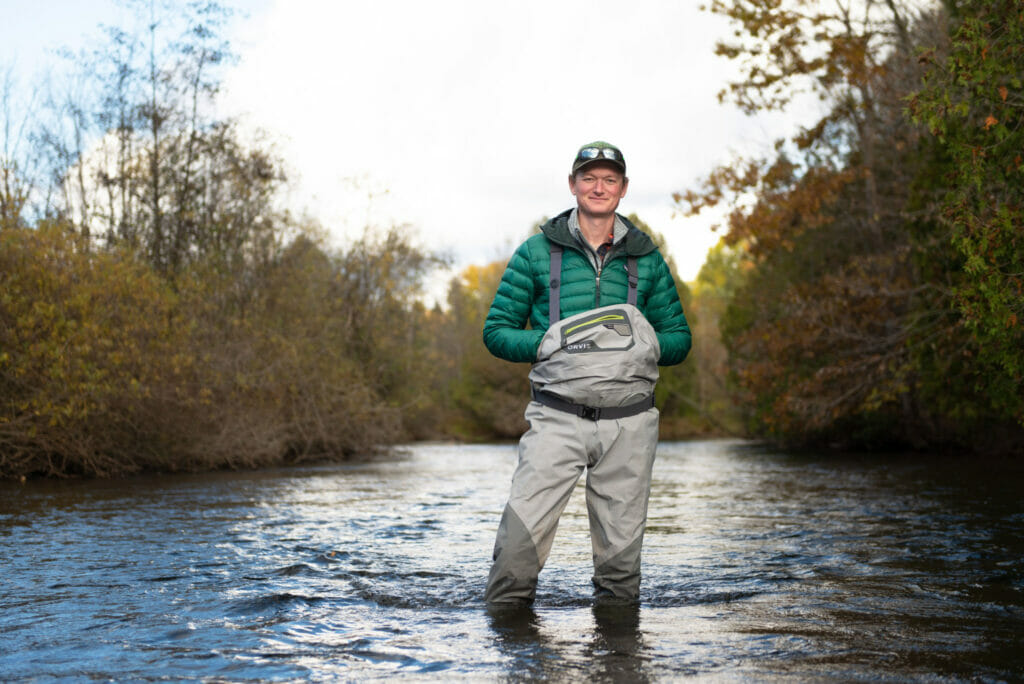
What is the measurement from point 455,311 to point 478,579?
62508 mm

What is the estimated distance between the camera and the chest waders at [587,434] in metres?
5.21

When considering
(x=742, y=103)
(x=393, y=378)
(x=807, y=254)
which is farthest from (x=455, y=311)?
(x=742, y=103)

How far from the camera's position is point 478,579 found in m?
6.73

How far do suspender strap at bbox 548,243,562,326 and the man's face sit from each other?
28 centimetres

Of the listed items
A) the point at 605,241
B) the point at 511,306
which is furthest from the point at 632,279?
the point at 511,306

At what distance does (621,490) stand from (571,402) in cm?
51

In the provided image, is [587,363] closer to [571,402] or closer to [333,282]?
[571,402]

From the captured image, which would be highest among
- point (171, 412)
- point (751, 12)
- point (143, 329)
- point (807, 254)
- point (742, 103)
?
point (751, 12)

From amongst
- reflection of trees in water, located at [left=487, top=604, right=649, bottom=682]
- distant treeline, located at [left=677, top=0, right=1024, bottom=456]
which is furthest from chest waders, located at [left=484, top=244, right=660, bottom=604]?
distant treeline, located at [left=677, top=0, right=1024, bottom=456]

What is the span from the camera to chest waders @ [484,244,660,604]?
5.21 m

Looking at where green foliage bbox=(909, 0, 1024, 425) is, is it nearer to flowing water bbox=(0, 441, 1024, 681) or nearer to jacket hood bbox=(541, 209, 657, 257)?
flowing water bbox=(0, 441, 1024, 681)

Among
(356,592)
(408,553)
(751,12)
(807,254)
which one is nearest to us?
(356,592)

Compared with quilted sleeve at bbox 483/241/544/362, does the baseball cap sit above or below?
above

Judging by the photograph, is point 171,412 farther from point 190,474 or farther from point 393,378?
point 393,378
